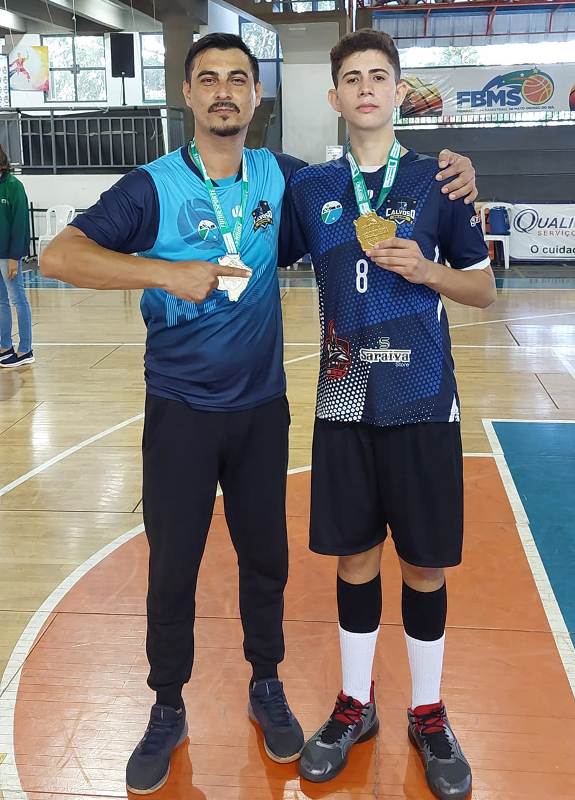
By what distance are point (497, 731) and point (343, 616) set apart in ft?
2.02

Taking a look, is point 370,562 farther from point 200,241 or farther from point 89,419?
point 89,419

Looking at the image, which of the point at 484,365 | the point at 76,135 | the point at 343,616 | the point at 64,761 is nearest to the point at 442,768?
the point at 343,616

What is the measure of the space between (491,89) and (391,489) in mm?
14040

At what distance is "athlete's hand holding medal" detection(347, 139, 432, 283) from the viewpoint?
75.2 inches

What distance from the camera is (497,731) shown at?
248cm

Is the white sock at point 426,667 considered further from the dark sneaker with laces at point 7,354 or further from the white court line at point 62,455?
the dark sneaker with laces at point 7,354

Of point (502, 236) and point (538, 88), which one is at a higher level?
point (538, 88)

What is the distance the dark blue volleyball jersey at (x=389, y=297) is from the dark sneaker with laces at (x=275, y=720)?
91cm

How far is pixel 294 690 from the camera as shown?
2.71 m

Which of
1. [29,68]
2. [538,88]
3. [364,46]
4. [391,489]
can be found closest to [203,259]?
[364,46]

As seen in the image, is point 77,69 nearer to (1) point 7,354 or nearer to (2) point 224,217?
(1) point 7,354

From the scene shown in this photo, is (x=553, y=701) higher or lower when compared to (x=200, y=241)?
lower

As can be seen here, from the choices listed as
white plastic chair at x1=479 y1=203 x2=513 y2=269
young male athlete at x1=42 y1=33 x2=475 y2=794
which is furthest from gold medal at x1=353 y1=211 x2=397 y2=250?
white plastic chair at x1=479 y1=203 x2=513 y2=269

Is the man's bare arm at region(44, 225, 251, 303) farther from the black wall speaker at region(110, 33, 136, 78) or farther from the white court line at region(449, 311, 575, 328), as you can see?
the black wall speaker at region(110, 33, 136, 78)
